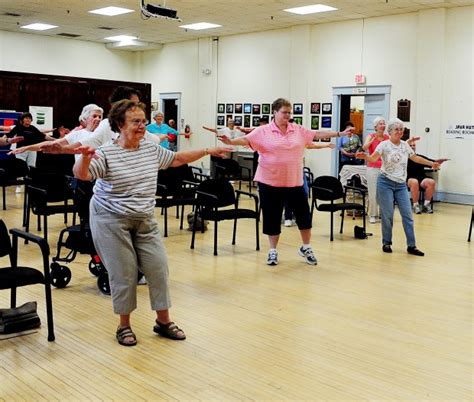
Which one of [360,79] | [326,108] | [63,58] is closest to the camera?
[360,79]

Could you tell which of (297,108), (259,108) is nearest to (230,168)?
(297,108)

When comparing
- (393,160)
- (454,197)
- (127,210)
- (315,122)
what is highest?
(315,122)

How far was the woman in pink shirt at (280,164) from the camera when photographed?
621cm

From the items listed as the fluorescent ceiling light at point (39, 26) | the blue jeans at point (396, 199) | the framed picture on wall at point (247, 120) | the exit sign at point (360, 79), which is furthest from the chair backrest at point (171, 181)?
the fluorescent ceiling light at point (39, 26)

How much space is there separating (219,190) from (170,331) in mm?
3201

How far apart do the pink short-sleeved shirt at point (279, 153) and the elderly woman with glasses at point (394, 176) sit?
104 cm

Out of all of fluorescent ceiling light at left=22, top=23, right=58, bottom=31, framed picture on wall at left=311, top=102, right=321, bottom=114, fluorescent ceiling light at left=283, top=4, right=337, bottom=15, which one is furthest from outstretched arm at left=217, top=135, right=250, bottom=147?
fluorescent ceiling light at left=22, top=23, right=58, bottom=31

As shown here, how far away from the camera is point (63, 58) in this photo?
17969 millimetres

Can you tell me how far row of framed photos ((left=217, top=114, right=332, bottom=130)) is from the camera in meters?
14.5

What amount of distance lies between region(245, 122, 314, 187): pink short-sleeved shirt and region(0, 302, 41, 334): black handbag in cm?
271

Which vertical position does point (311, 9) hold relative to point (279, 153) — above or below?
above

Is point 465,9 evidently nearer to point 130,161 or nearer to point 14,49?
point 130,161

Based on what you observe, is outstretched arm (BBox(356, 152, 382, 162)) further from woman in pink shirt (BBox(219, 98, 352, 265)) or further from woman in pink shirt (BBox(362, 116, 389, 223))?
woman in pink shirt (BBox(362, 116, 389, 223))

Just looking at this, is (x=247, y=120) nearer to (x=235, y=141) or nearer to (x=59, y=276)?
(x=235, y=141)
